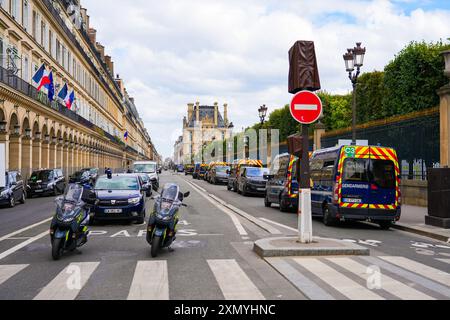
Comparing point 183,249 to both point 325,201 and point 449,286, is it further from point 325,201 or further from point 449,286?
point 325,201

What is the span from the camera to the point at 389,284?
734 cm

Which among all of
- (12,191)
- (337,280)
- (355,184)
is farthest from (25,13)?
(337,280)

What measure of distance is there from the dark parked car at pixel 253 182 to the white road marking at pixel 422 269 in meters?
21.9

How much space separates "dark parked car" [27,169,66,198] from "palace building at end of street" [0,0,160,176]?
271 cm

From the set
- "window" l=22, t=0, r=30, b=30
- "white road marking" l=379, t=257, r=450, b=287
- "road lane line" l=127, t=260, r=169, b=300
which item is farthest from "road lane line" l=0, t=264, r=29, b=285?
"window" l=22, t=0, r=30, b=30

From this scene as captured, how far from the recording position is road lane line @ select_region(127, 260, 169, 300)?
6605 mm

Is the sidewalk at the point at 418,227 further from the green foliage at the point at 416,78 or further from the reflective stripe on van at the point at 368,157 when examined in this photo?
the green foliage at the point at 416,78

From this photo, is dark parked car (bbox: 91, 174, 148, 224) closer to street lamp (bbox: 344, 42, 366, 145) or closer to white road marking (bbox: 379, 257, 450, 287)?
white road marking (bbox: 379, 257, 450, 287)

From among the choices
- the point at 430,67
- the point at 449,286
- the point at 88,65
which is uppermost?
the point at 88,65

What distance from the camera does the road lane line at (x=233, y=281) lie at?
260 inches

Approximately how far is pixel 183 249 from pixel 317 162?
868 centimetres

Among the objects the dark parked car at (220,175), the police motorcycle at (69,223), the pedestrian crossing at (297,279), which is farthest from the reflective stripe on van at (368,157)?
the dark parked car at (220,175)
